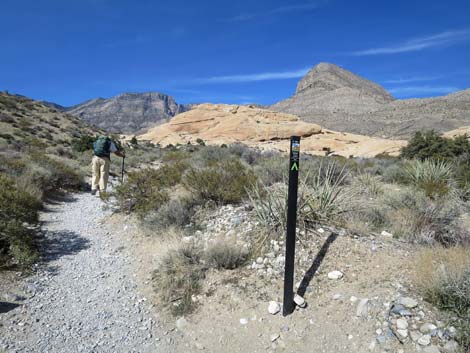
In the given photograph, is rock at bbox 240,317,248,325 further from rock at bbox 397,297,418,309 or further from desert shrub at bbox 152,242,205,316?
rock at bbox 397,297,418,309

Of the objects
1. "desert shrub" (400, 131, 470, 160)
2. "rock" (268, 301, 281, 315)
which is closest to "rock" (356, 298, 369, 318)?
"rock" (268, 301, 281, 315)

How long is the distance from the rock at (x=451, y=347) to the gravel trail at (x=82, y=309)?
2.33m

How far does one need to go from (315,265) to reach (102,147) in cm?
645

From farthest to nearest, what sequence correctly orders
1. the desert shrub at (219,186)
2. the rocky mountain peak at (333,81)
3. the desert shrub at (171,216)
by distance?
the rocky mountain peak at (333,81)
the desert shrub at (219,186)
the desert shrub at (171,216)

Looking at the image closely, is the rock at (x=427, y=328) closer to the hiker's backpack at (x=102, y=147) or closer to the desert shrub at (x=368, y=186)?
the desert shrub at (x=368, y=186)

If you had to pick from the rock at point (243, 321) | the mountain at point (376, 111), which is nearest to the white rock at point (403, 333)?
the rock at point (243, 321)

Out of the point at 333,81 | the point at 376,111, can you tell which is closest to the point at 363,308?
the point at 376,111

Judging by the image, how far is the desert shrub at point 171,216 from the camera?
18.1ft

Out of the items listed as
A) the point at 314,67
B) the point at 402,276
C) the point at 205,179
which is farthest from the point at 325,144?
the point at 314,67

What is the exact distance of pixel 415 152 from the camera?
50.5 ft

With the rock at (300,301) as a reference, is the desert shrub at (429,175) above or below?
above

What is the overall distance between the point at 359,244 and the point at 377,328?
1.50 metres

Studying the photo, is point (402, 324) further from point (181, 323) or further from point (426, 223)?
point (426, 223)

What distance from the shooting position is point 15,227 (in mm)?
4418
